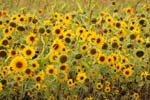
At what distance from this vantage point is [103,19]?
402 centimetres

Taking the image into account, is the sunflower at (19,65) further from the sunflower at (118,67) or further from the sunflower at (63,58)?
the sunflower at (118,67)

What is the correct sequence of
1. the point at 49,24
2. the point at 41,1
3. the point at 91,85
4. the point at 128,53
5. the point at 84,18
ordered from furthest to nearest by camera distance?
1. the point at 41,1
2. the point at 84,18
3. the point at 49,24
4. the point at 128,53
5. the point at 91,85

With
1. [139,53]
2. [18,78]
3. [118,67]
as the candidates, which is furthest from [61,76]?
[139,53]

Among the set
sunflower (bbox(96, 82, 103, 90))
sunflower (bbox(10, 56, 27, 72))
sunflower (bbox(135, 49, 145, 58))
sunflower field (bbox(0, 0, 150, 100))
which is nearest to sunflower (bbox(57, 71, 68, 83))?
sunflower field (bbox(0, 0, 150, 100))

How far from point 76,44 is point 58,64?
41 centimetres

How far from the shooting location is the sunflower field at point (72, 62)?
2.83 m

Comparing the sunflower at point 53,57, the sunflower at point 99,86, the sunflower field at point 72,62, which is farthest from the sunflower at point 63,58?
the sunflower at point 99,86

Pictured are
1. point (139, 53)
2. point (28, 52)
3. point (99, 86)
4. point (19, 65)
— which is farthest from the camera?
point (139, 53)

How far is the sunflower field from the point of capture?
9.27 ft

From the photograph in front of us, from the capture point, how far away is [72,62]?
2941 mm

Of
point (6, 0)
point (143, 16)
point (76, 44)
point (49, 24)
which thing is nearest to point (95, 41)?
point (76, 44)

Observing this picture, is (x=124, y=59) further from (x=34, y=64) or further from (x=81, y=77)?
(x=34, y=64)

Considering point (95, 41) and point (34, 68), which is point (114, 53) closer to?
point (95, 41)

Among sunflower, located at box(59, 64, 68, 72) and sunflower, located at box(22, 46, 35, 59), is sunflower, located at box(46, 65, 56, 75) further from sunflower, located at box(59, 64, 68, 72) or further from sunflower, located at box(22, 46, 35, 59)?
sunflower, located at box(22, 46, 35, 59)
